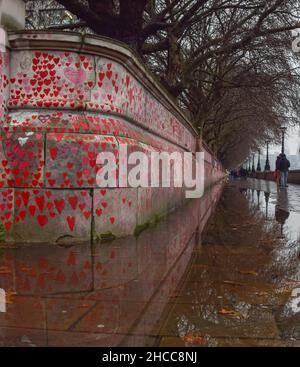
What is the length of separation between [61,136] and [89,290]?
2.84 meters

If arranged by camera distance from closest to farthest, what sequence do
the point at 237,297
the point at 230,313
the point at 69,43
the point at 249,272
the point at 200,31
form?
the point at 230,313 < the point at 237,297 < the point at 249,272 < the point at 69,43 < the point at 200,31

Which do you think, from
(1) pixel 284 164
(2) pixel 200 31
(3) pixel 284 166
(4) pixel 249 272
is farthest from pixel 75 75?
(3) pixel 284 166

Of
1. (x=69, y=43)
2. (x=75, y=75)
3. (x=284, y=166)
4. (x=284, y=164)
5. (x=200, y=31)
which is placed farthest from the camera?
(x=284, y=166)

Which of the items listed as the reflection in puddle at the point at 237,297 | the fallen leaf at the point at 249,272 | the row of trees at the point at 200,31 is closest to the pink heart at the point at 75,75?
the reflection in puddle at the point at 237,297

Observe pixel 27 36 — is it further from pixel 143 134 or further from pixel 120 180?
pixel 143 134

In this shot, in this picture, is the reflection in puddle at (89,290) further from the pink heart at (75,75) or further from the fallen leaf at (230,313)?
the pink heart at (75,75)

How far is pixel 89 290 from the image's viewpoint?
3885 mm

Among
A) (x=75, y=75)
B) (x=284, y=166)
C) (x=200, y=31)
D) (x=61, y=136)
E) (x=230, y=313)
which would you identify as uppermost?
(x=200, y=31)

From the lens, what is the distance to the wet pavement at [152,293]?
2887mm

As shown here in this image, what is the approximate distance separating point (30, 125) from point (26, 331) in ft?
12.8

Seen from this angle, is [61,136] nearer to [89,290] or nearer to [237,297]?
[89,290]

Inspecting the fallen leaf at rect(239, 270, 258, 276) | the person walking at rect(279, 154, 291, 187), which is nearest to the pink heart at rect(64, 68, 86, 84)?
the fallen leaf at rect(239, 270, 258, 276)

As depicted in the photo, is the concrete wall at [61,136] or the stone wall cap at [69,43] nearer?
the concrete wall at [61,136]

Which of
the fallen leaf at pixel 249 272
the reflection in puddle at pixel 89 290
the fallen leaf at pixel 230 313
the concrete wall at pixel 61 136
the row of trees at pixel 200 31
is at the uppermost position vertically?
the row of trees at pixel 200 31
